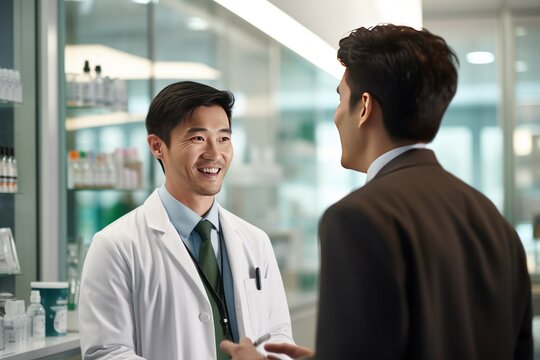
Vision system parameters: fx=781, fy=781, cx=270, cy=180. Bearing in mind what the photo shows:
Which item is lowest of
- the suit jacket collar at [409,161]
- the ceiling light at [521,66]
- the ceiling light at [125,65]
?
the suit jacket collar at [409,161]

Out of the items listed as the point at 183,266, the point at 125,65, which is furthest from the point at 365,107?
the point at 125,65

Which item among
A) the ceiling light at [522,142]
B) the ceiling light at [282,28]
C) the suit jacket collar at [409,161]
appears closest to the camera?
the suit jacket collar at [409,161]

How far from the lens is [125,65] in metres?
5.19

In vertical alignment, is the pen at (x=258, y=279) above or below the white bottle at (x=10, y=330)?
A: above

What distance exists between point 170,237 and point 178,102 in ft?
1.46

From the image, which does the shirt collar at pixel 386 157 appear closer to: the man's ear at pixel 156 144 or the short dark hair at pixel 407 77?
the short dark hair at pixel 407 77

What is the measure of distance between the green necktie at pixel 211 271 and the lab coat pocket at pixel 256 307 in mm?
93

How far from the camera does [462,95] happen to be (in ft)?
23.2

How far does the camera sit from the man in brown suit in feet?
4.45

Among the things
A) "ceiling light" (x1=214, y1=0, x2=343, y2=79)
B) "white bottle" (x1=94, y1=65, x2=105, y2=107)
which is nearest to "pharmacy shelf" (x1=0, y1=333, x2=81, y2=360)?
"white bottle" (x1=94, y1=65, x2=105, y2=107)

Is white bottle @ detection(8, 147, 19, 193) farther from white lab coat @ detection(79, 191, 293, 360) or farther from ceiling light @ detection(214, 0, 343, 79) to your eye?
ceiling light @ detection(214, 0, 343, 79)

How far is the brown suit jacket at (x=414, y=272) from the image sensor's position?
1.35m

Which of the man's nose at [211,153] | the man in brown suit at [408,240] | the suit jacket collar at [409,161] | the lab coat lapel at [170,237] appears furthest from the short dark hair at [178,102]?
the suit jacket collar at [409,161]

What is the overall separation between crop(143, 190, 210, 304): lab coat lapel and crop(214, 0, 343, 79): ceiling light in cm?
73
